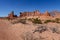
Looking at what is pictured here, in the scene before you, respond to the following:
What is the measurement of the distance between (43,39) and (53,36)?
3.40ft

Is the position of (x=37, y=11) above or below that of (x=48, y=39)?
above

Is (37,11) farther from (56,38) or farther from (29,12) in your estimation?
(56,38)

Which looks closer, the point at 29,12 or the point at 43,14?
the point at 43,14

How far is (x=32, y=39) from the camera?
1101 cm

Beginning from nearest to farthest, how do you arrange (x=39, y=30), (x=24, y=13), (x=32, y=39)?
1. (x=32, y=39)
2. (x=39, y=30)
3. (x=24, y=13)

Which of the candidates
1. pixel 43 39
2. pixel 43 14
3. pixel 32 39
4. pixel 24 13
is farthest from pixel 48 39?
pixel 24 13

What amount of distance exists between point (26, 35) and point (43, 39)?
1290mm

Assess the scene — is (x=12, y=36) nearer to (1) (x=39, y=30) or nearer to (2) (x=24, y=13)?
(1) (x=39, y=30)

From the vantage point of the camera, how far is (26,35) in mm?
11383

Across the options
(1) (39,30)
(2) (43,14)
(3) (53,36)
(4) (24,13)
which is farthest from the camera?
(4) (24,13)

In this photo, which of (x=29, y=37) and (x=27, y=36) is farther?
(x=27, y=36)

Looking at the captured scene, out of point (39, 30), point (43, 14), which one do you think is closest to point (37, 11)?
point (43, 14)

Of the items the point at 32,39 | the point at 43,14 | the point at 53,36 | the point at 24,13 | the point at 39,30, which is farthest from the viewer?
the point at 24,13

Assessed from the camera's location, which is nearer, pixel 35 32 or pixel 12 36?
pixel 12 36
